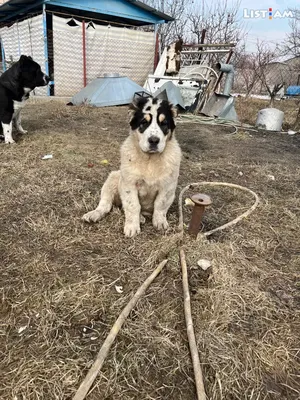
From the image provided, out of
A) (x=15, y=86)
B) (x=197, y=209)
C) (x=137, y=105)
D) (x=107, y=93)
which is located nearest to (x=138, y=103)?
(x=137, y=105)

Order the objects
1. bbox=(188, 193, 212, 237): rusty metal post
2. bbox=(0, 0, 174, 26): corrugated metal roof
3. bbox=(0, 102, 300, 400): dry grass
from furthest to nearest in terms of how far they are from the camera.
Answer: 1. bbox=(0, 0, 174, 26): corrugated metal roof
2. bbox=(188, 193, 212, 237): rusty metal post
3. bbox=(0, 102, 300, 400): dry grass

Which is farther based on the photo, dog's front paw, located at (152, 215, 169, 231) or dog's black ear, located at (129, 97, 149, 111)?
dog's front paw, located at (152, 215, 169, 231)

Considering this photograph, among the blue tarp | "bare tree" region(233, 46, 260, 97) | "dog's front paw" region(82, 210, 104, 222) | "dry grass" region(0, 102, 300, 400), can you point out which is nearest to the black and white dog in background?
"dry grass" region(0, 102, 300, 400)

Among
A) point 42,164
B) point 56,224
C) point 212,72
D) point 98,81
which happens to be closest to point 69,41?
point 98,81

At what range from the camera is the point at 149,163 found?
2.88 metres

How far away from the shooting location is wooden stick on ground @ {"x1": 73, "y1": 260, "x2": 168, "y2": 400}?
150 centimetres

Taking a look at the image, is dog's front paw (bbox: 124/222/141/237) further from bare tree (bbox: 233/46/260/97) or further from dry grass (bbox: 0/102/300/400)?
bare tree (bbox: 233/46/260/97)

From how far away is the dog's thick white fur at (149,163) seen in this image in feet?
9.07

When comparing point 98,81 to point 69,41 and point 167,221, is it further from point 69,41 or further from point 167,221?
point 167,221

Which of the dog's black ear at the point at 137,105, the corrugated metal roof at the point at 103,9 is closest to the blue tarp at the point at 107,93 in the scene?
the corrugated metal roof at the point at 103,9

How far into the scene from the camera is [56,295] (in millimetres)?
2129

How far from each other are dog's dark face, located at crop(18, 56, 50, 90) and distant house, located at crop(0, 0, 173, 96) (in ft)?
25.6

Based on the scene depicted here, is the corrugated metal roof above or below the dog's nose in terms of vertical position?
above

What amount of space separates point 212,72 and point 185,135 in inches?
182
